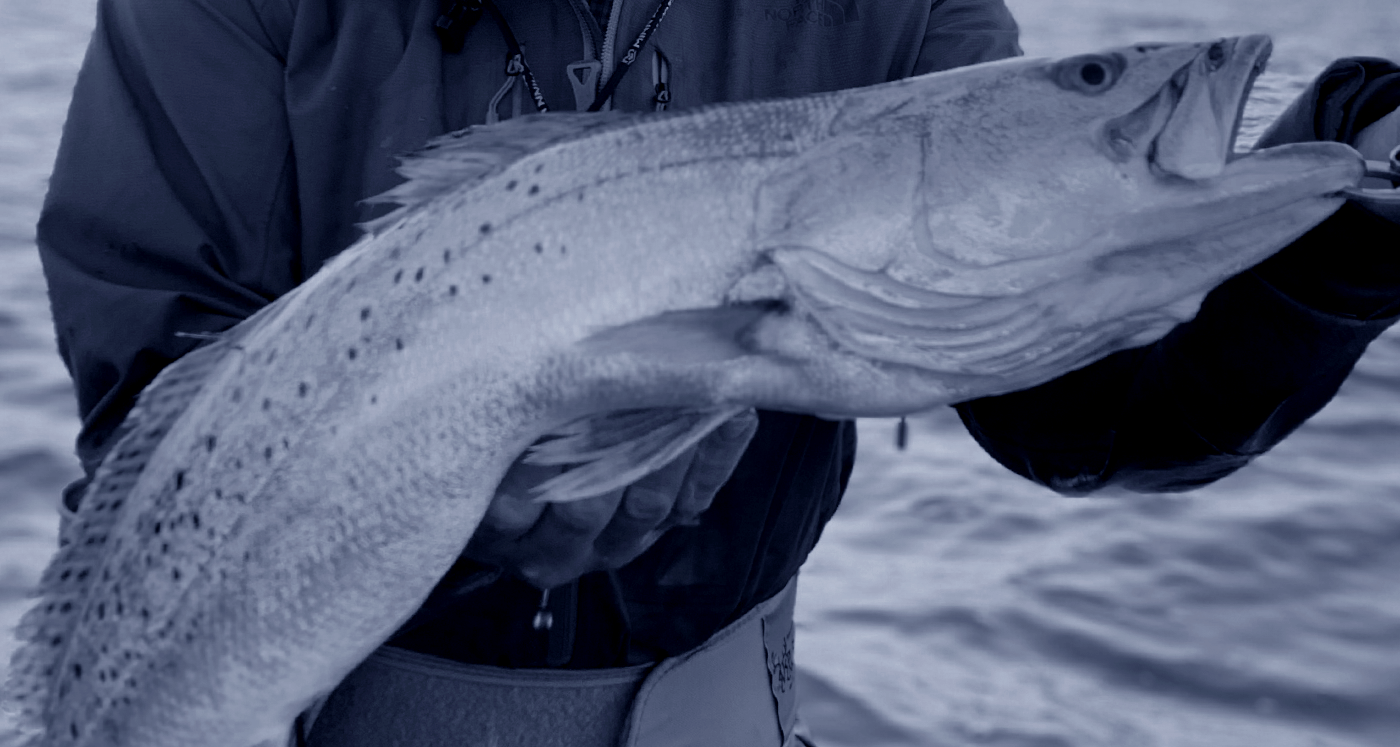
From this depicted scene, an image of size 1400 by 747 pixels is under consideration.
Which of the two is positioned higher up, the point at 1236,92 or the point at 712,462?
the point at 1236,92

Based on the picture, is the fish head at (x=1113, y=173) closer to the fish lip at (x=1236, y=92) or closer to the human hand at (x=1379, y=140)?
the fish lip at (x=1236, y=92)

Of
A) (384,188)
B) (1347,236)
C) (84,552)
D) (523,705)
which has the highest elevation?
(1347,236)

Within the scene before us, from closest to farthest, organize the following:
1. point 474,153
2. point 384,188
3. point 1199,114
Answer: point 1199,114 → point 474,153 → point 384,188

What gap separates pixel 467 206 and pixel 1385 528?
572 centimetres

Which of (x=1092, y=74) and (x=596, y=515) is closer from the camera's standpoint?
(x=1092, y=74)

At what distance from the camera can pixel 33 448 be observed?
21.3ft

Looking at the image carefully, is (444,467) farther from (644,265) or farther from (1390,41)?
(1390,41)

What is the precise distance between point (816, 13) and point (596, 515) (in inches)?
40.2

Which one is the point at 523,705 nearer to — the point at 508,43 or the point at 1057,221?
the point at 508,43

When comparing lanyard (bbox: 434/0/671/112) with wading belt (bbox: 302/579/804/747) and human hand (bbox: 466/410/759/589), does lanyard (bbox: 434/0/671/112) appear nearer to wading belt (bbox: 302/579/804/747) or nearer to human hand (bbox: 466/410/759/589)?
human hand (bbox: 466/410/759/589)

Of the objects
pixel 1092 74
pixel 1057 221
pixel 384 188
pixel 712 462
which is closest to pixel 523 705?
pixel 712 462

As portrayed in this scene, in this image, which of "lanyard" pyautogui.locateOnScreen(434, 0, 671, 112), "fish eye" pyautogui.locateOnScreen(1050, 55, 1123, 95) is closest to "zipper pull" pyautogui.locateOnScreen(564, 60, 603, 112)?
"lanyard" pyautogui.locateOnScreen(434, 0, 671, 112)

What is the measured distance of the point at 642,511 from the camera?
2105 mm

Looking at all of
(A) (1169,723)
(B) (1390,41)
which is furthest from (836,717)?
(B) (1390,41)
